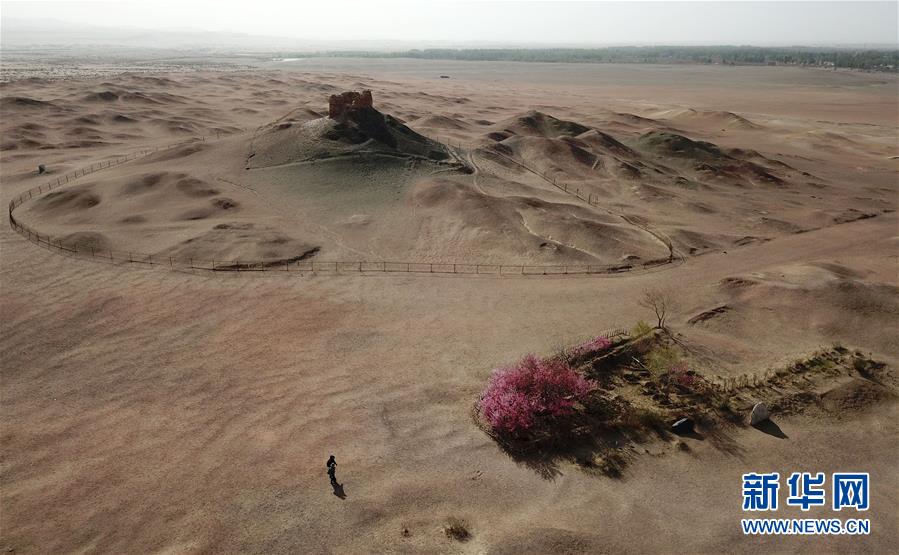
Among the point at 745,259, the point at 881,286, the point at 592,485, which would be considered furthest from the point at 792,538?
the point at 745,259

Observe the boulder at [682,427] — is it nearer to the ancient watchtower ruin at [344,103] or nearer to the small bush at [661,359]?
the small bush at [661,359]

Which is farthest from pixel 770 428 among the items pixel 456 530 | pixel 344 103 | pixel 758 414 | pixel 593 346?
pixel 344 103

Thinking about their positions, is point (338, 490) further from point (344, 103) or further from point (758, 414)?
point (344, 103)

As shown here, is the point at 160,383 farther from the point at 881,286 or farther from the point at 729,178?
the point at 729,178

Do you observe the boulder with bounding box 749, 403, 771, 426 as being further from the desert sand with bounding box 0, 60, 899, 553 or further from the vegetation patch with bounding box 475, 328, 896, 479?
the desert sand with bounding box 0, 60, 899, 553

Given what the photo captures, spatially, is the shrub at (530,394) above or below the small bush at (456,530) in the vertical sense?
above

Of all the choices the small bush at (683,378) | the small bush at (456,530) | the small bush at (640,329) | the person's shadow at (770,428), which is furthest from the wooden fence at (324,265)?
the small bush at (456,530)
